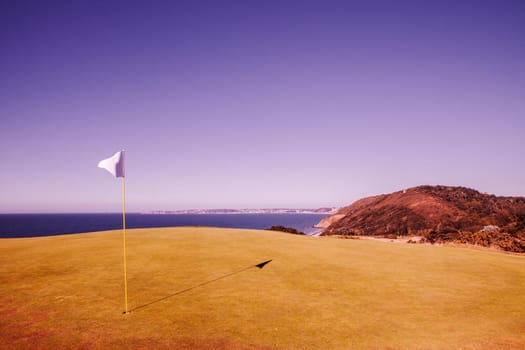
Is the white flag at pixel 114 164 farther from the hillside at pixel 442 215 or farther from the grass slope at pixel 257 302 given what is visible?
the hillside at pixel 442 215

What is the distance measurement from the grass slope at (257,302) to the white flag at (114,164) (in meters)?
3.87

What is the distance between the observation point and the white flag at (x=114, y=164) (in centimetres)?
920

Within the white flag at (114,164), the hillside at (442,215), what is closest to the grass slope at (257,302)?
the white flag at (114,164)

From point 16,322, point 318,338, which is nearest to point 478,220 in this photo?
point 318,338

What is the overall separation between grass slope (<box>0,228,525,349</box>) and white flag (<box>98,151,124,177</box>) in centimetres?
387

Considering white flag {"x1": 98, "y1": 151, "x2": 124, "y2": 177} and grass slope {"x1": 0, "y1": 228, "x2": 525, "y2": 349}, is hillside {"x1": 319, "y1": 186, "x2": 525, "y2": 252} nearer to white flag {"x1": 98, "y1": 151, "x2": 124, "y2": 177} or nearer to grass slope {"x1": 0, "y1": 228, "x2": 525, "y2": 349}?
grass slope {"x1": 0, "y1": 228, "x2": 525, "y2": 349}

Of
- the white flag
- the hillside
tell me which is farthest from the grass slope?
the hillside

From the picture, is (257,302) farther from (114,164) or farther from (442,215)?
(442,215)

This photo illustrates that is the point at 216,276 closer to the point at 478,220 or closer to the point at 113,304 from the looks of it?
the point at 113,304

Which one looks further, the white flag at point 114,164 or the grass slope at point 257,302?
the white flag at point 114,164

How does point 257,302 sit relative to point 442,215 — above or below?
above

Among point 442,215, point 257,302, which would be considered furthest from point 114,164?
point 442,215

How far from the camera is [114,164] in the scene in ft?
30.4

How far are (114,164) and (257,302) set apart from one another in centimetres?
598
